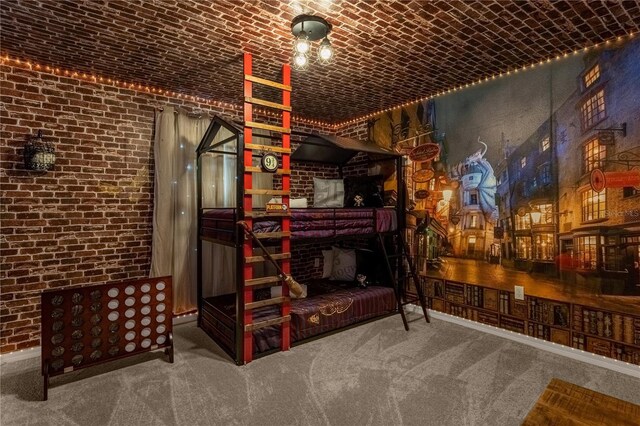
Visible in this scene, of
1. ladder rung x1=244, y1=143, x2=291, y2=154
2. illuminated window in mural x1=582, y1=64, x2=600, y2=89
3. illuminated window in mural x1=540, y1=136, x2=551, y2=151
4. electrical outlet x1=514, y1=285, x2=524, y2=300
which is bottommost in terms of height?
electrical outlet x1=514, y1=285, x2=524, y2=300

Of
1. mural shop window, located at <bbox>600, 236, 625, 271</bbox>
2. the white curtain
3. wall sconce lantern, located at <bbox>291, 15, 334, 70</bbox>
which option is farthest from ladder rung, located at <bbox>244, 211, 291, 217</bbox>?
mural shop window, located at <bbox>600, 236, 625, 271</bbox>

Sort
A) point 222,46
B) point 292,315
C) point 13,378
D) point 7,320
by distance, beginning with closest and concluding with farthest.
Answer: point 13,378, point 222,46, point 7,320, point 292,315

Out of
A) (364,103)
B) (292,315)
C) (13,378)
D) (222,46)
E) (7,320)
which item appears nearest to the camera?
(13,378)

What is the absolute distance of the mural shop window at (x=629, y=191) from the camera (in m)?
2.76

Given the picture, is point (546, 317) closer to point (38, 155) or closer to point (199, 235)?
point (199, 235)

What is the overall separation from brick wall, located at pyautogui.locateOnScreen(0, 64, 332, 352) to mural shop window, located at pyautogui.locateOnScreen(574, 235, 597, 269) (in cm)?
458

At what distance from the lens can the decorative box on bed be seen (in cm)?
299

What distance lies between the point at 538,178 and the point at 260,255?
2.98 metres

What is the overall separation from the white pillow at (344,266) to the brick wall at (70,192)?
8.10ft

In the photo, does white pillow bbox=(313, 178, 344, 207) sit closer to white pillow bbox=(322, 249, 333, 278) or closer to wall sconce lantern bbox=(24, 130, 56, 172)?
white pillow bbox=(322, 249, 333, 278)

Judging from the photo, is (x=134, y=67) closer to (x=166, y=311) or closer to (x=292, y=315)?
(x=166, y=311)

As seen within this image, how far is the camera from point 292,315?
11.0 ft

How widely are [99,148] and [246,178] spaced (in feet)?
6.27

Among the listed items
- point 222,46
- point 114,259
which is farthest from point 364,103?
point 114,259
